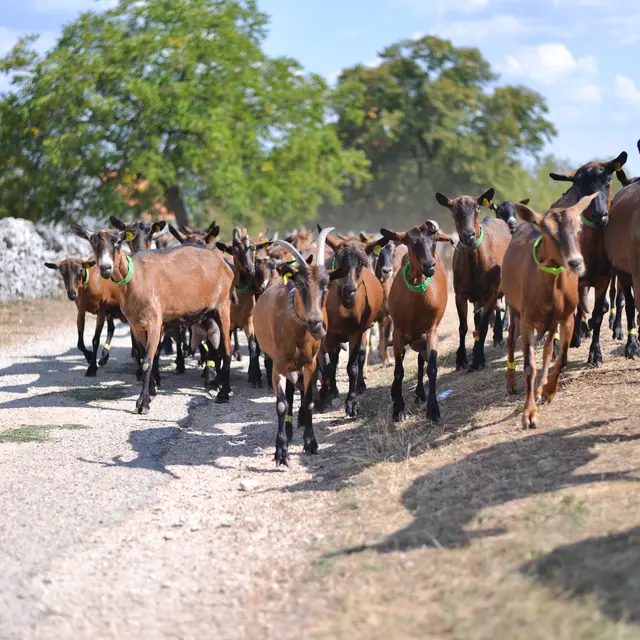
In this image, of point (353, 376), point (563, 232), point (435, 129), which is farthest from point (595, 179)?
point (435, 129)

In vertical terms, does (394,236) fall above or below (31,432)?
above

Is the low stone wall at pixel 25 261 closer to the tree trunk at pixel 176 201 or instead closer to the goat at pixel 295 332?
the tree trunk at pixel 176 201

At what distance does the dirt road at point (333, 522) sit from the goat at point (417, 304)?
0.49m

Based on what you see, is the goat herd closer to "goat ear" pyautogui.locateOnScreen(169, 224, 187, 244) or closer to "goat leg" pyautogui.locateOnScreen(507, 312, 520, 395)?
"goat leg" pyautogui.locateOnScreen(507, 312, 520, 395)

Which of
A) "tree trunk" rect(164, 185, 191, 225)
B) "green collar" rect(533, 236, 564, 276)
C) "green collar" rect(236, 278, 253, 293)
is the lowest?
"green collar" rect(236, 278, 253, 293)

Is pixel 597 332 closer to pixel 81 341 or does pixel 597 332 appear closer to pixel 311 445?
pixel 311 445

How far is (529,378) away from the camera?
8.92 meters

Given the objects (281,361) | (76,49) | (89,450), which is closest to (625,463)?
(281,361)

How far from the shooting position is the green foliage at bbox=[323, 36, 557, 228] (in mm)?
48906

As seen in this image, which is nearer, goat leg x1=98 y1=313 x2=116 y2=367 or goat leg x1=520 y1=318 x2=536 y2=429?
goat leg x1=520 y1=318 x2=536 y2=429

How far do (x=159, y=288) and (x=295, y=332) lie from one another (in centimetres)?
393

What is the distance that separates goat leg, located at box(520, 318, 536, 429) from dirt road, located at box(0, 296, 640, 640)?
0.18 metres

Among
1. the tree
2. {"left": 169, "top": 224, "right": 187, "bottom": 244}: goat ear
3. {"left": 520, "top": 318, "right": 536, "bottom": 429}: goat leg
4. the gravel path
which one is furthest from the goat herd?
the tree

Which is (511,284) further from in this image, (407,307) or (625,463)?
(625,463)
